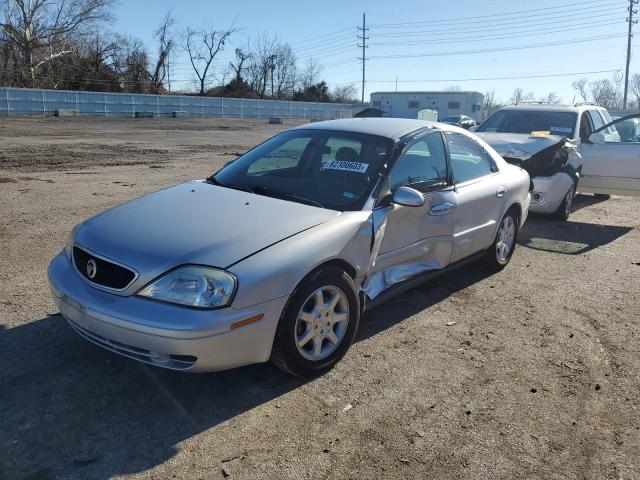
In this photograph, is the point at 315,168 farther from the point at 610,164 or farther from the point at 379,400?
the point at 610,164

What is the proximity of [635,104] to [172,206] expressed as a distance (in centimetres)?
8193

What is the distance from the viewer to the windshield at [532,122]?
30.8ft

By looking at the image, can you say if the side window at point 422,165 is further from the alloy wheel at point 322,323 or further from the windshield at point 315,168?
the alloy wheel at point 322,323

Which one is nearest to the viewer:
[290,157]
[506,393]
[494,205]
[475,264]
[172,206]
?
[506,393]

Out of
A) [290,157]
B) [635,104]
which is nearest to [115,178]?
[290,157]

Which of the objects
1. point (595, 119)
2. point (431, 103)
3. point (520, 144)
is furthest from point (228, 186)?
point (431, 103)

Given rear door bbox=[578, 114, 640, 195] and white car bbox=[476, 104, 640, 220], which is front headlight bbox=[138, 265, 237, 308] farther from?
rear door bbox=[578, 114, 640, 195]

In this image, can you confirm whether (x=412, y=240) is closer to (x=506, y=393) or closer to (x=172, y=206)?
(x=506, y=393)

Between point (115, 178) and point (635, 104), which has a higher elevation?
point (635, 104)

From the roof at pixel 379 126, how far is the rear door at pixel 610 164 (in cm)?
496

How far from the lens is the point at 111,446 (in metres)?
2.77

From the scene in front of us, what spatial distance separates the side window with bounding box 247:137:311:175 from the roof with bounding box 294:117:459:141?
0.67 ft

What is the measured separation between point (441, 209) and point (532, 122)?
5976mm

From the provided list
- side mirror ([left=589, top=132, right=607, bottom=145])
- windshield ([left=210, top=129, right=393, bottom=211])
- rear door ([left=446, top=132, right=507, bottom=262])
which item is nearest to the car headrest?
windshield ([left=210, top=129, right=393, bottom=211])
